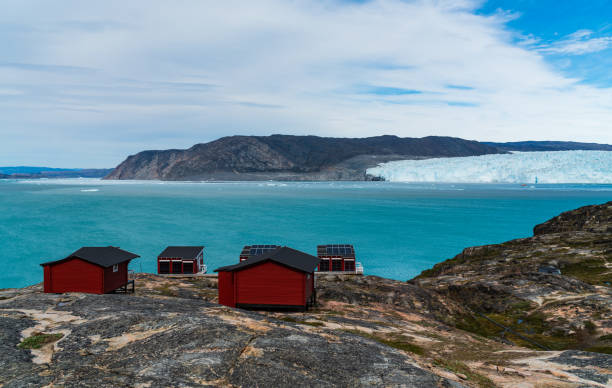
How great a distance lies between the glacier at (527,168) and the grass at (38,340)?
530ft

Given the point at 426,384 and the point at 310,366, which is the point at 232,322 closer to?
the point at 310,366

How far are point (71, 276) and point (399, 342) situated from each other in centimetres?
2410

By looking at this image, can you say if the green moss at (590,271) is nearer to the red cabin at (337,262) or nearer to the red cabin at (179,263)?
the red cabin at (337,262)

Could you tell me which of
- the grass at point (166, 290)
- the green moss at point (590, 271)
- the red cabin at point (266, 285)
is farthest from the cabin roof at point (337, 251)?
the green moss at point (590, 271)

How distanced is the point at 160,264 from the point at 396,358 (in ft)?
112

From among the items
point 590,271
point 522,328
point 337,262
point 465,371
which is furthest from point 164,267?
point 590,271

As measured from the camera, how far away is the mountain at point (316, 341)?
12.6 meters

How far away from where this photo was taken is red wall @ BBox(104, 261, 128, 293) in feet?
100

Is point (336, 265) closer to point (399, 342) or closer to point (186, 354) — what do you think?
point (399, 342)

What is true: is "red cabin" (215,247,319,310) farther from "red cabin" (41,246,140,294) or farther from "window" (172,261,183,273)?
"window" (172,261,183,273)

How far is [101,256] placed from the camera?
104ft

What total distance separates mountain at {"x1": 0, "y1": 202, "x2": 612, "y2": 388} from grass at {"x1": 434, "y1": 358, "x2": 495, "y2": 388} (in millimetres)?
60

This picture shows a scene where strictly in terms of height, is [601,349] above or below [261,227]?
above

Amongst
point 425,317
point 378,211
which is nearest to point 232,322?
point 425,317
